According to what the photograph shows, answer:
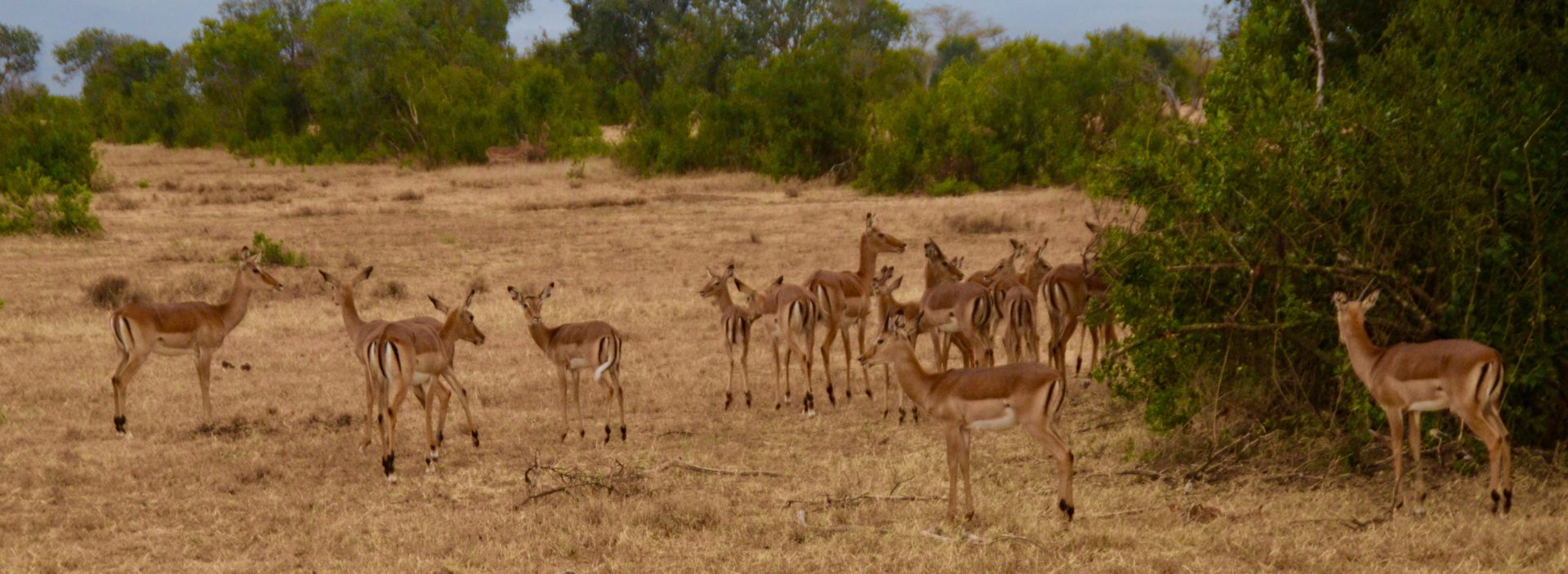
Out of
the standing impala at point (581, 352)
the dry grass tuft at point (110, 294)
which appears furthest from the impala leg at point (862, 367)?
the dry grass tuft at point (110, 294)

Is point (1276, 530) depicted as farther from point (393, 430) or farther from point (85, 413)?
point (85, 413)

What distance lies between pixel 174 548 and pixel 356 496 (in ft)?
3.40

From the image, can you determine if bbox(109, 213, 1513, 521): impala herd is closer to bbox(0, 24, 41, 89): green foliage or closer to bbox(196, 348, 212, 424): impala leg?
bbox(196, 348, 212, 424): impala leg

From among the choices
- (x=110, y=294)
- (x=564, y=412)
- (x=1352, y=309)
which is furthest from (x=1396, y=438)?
(x=110, y=294)

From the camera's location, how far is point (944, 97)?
26453mm

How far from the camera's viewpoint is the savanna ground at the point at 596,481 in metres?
5.46

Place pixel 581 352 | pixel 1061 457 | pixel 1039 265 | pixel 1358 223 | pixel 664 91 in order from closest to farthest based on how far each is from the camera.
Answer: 1. pixel 1061 457
2. pixel 1358 223
3. pixel 581 352
4. pixel 1039 265
5. pixel 664 91

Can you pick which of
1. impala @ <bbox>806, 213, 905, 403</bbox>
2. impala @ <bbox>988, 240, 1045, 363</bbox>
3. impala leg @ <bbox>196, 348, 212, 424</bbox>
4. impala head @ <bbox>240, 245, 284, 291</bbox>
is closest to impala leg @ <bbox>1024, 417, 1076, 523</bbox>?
impala @ <bbox>988, 240, 1045, 363</bbox>

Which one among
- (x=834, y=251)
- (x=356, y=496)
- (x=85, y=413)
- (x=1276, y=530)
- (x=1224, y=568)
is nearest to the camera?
(x=1224, y=568)

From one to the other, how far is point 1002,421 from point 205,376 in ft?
17.8

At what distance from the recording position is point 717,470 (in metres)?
7.11

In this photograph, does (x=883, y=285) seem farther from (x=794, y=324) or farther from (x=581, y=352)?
(x=581, y=352)

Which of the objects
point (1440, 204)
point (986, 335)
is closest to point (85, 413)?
point (986, 335)

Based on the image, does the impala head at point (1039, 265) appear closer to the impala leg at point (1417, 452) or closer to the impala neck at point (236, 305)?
the impala leg at point (1417, 452)
